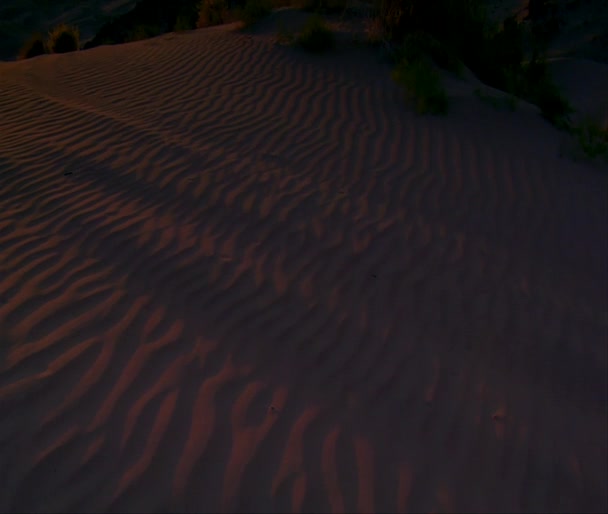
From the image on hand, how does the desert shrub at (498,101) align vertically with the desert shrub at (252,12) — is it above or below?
below

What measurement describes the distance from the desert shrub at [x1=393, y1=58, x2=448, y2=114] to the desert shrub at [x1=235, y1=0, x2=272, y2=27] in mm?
3752

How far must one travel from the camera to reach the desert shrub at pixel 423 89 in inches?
271

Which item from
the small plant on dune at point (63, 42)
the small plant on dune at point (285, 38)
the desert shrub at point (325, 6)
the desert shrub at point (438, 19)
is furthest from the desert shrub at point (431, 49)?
the small plant on dune at point (63, 42)

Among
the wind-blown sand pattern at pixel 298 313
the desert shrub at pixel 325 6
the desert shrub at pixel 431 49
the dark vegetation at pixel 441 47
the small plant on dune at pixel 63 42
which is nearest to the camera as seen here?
the wind-blown sand pattern at pixel 298 313

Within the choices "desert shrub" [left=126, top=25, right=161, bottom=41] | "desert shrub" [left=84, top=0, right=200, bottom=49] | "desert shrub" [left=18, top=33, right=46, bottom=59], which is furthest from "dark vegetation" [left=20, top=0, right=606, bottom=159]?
"desert shrub" [left=84, top=0, right=200, bottom=49]

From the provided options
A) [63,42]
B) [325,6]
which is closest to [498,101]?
[325,6]

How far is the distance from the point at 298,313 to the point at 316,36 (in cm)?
605

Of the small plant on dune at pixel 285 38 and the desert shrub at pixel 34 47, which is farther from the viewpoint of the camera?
the desert shrub at pixel 34 47

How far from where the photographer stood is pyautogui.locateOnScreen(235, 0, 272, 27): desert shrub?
32.6 ft

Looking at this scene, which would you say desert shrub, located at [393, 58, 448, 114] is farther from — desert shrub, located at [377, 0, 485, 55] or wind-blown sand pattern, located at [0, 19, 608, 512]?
desert shrub, located at [377, 0, 485, 55]

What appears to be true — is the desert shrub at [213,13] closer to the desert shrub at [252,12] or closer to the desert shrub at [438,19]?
the desert shrub at [252,12]

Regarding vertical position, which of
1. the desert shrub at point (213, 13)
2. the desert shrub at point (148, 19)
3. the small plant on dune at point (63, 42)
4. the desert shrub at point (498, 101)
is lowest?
the desert shrub at point (148, 19)

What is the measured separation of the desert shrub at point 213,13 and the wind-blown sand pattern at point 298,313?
6040mm

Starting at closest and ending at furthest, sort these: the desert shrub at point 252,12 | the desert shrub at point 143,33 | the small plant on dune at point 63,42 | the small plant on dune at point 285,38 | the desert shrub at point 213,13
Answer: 1. the small plant on dune at point 285,38
2. the desert shrub at point 252,12
3. the desert shrub at point 213,13
4. the small plant on dune at point 63,42
5. the desert shrub at point 143,33
